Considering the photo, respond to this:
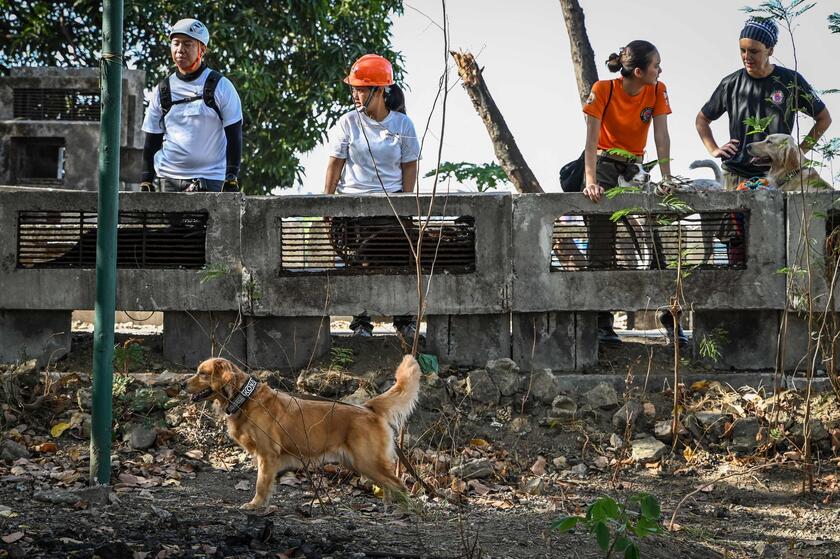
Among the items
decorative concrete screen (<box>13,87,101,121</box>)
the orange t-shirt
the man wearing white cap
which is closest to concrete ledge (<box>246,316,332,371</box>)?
the man wearing white cap

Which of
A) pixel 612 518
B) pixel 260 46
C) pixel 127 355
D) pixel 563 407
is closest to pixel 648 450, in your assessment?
pixel 563 407

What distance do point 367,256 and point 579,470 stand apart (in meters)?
2.37

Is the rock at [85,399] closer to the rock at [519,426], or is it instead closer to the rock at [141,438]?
the rock at [141,438]

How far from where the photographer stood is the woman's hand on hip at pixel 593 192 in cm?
835

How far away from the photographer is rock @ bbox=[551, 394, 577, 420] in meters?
8.02

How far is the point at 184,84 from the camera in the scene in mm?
8625

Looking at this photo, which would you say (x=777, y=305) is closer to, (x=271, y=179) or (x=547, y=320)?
(x=547, y=320)

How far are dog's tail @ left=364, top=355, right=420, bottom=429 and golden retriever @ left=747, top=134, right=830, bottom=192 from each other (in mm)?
3874

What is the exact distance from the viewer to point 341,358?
834 centimetres

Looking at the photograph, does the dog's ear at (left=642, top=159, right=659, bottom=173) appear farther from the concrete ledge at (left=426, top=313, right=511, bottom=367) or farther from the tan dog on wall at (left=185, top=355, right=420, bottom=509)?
the tan dog on wall at (left=185, top=355, right=420, bottom=509)

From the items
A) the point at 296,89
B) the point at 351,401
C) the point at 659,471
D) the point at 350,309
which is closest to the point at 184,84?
the point at 350,309

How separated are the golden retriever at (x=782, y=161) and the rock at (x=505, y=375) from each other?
2.59 m

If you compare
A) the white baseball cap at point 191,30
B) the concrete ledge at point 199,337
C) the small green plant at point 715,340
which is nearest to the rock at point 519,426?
the small green plant at point 715,340

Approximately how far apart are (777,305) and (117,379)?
502cm
